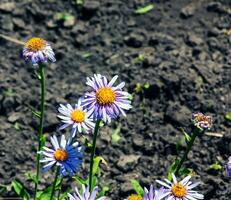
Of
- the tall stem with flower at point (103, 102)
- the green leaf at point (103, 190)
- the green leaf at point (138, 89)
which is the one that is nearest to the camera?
the tall stem with flower at point (103, 102)

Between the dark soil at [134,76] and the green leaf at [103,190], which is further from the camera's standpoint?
the dark soil at [134,76]

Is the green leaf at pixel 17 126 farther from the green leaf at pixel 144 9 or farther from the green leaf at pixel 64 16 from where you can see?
the green leaf at pixel 144 9

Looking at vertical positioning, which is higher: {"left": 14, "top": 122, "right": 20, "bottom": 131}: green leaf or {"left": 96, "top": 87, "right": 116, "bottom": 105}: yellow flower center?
{"left": 14, "top": 122, "right": 20, "bottom": 131}: green leaf

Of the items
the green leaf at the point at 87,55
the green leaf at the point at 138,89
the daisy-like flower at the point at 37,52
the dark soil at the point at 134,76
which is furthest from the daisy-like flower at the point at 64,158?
the green leaf at the point at 87,55

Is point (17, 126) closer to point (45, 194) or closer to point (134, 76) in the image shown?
point (45, 194)

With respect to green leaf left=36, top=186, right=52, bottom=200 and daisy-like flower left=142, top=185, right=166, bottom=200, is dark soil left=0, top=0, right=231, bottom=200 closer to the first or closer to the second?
green leaf left=36, top=186, right=52, bottom=200

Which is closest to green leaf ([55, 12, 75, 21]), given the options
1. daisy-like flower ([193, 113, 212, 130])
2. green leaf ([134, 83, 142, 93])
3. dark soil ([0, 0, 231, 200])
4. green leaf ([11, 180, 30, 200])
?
dark soil ([0, 0, 231, 200])

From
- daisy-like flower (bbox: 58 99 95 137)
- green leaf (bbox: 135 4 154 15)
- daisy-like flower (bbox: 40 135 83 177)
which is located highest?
green leaf (bbox: 135 4 154 15)
